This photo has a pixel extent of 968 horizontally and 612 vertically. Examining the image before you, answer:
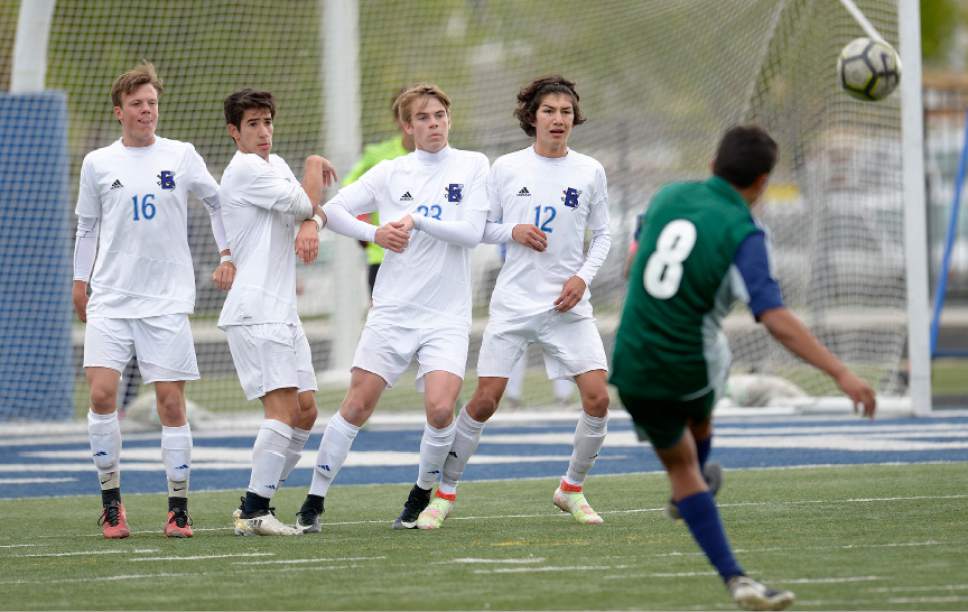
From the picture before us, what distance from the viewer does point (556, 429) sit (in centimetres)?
1514

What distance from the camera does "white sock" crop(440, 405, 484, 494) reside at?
27.6ft

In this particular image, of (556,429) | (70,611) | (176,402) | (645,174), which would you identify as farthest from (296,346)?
(645,174)

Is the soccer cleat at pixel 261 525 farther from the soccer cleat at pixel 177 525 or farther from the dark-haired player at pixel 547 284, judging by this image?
the dark-haired player at pixel 547 284

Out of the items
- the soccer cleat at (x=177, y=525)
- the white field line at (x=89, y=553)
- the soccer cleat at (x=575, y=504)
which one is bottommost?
the white field line at (x=89, y=553)

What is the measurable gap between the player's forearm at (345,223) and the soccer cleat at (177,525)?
5.07ft

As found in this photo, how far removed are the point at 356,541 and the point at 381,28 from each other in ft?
35.9

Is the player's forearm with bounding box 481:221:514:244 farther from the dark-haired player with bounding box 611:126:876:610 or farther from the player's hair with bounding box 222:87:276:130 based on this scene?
the dark-haired player with bounding box 611:126:876:610

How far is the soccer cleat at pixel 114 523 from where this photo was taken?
813 cm

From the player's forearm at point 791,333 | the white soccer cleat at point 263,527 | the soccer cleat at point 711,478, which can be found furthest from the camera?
the white soccer cleat at point 263,527

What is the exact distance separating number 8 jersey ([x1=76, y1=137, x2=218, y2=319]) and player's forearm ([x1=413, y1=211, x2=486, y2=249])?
1146 mm

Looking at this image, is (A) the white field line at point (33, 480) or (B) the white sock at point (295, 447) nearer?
(B) the white sock at point (295, 447)

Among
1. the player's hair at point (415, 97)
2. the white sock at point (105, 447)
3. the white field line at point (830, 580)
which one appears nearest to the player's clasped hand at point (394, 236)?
the player's hair at point (415, 97)

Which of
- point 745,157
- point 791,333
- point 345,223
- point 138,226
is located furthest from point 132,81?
point 791,333

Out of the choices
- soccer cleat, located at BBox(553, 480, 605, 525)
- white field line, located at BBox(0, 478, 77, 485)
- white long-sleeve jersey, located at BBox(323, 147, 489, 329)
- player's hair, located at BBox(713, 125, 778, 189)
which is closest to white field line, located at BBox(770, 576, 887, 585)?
player's hair, located at BBox(713, 125, 778, 189)
